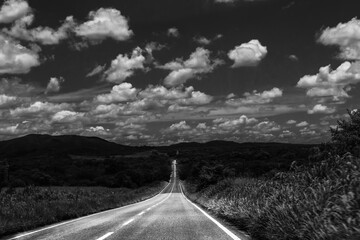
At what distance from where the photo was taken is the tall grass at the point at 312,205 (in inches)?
254

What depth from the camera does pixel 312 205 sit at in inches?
311

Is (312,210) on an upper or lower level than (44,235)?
upper

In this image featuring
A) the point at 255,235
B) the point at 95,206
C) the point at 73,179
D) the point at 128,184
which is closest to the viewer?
the point at 255,235

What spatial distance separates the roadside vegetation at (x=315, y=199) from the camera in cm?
655

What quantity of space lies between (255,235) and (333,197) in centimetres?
365

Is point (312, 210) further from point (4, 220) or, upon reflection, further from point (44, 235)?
point (4, 220)

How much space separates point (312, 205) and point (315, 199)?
158mm

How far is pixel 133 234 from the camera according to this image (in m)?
11.1

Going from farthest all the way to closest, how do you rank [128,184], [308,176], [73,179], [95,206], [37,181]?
[128,184] → [73,179] → [37,181] → [95,206] → [308,176]

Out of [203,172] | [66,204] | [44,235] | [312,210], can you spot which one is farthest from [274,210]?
[203,172]

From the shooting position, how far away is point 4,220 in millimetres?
13773

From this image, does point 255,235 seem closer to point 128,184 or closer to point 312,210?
point 312,210

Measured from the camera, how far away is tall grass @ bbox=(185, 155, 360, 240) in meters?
6.45

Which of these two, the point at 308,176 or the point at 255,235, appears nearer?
the point at 308,176
